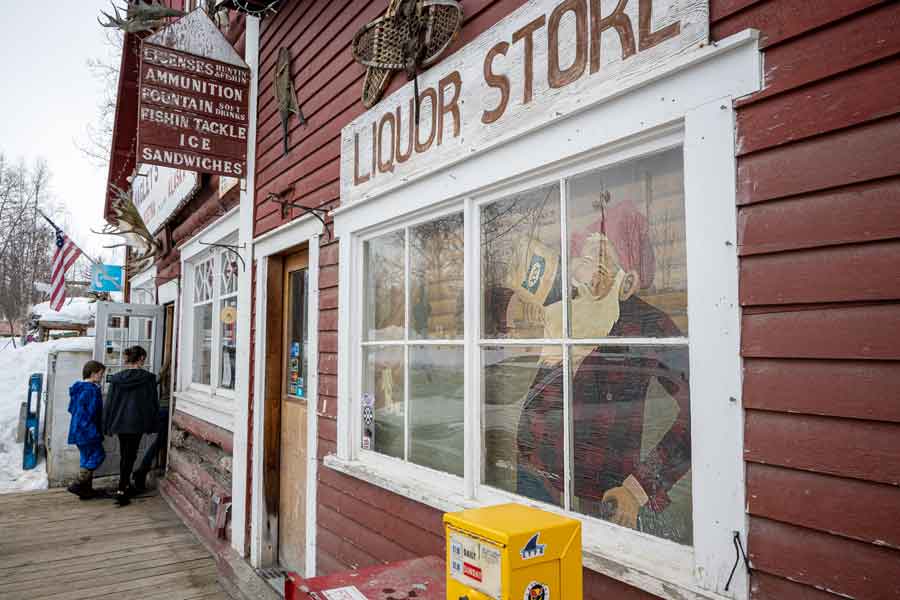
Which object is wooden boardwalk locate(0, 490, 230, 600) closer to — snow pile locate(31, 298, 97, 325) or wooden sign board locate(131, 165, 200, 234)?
wooden sign board locate(131, 165, 200, 234)

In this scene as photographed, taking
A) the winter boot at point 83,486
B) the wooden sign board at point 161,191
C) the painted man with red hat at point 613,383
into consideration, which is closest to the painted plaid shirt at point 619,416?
the painted man with red hat at point 613,383

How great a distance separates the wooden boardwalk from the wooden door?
0.59 meters

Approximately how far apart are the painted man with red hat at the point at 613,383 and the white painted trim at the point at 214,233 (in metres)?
4.06

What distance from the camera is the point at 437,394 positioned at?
2922 millimetres

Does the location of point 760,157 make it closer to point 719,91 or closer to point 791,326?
point 719,91

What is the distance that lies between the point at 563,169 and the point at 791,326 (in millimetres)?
1002

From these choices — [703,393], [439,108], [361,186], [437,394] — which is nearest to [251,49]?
[361,186]

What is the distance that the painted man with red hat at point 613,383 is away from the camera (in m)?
1.88

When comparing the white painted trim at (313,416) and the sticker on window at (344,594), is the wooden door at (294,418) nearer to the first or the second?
the white painted trim at (313,416)

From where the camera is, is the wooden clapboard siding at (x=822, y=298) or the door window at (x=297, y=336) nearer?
the wooden clapboard siding at (x=822, y=298)

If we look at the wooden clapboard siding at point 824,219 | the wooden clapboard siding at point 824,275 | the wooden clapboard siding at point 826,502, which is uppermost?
the wooden clapboard siding at point 824,219

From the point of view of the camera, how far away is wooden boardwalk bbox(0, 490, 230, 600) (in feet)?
14.7

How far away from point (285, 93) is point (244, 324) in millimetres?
1877

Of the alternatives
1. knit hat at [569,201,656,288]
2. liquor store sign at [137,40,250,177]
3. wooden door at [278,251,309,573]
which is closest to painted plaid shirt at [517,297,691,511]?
knit hat at [569,201,656,288]
